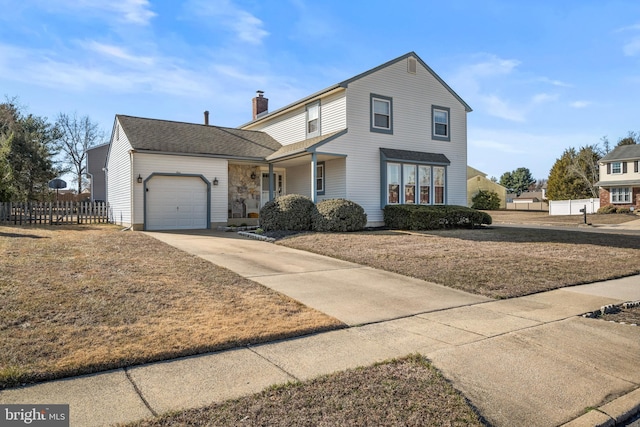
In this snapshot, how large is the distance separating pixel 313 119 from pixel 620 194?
3533 centimetres

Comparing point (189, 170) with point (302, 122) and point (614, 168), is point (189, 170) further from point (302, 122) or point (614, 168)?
point (614, 168)

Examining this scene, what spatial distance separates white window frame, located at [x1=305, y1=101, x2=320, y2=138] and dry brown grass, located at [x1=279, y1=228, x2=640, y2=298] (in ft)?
22.8

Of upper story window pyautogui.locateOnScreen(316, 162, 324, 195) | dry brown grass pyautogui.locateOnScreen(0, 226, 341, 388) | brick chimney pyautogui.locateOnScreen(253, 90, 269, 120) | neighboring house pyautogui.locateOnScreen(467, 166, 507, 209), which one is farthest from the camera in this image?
neighboring house pyautogui.locateOnScreen(467, 166, 507, 209)

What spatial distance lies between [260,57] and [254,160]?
5.54m

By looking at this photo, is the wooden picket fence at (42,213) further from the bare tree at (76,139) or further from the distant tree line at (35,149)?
the bare tree at (76,139)

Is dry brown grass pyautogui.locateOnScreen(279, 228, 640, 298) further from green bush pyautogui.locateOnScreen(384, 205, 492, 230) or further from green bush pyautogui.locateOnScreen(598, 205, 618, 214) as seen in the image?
green bush pyautogui.locateOnScreen(598, 205, 618, 214)

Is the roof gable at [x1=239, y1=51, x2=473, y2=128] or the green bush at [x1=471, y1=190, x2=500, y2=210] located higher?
the roof gable at [x1=239, y1=51, x2=473, y2=128]

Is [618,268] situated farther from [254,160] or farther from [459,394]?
[254,160]

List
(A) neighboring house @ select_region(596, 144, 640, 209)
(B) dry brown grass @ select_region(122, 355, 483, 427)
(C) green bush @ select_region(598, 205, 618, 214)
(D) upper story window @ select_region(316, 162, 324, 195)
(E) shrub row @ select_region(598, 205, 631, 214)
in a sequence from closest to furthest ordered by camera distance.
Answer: (B) dry brown grass @ select_region(122, 355, 483, 427) → (D) upper story window @ select_region(316, 162, 324, 195) → (E) shrub row @ select_region(598, 205, 631, 214) → (C) green bush @ select_region(598, 205, 618, 214) → (A) neighboring house @ select_region(596, 144, 640, 209)

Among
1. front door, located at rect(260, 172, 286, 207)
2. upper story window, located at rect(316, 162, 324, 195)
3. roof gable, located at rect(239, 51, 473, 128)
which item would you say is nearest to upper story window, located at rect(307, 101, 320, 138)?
roof gable, located at rect(239, 51, 473, 128)

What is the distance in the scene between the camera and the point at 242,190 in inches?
770

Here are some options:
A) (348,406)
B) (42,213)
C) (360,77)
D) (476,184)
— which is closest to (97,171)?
(42,213)

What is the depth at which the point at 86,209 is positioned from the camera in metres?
18.8

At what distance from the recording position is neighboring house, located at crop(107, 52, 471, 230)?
1664cm
